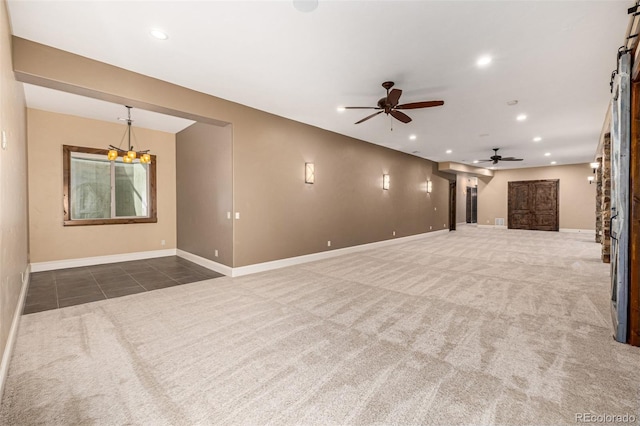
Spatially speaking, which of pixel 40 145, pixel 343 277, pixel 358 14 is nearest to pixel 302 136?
pixel 343 277

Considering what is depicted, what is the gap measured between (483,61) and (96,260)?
8.20m

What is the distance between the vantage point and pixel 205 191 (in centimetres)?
603

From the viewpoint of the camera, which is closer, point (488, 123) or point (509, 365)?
point (509, 365)

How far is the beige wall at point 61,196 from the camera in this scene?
552cm

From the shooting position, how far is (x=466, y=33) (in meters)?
2.98

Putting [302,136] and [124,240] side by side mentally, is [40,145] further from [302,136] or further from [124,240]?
[302,136]

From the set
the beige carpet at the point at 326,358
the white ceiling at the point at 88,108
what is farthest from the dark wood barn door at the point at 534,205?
the white ceiling at the point at 88,108

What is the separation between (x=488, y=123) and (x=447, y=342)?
5473 millimetres

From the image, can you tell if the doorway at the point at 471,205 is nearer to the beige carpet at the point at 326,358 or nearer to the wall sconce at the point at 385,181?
the wall sconce at the point at 385,181

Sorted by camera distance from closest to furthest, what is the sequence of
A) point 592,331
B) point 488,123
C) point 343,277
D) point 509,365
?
1. point 509,365
2. point 592,331
3. point 343,277
4. point 488,123


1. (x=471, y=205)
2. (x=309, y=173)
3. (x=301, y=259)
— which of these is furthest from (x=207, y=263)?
A: (x=471, y=205)

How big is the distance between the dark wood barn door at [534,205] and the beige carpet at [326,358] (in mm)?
10424

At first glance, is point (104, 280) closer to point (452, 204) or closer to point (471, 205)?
point (452, 204)

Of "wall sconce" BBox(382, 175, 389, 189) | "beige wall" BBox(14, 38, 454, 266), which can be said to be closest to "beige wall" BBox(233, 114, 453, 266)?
"beige wall" BBox(14, 38, 454, 266)
